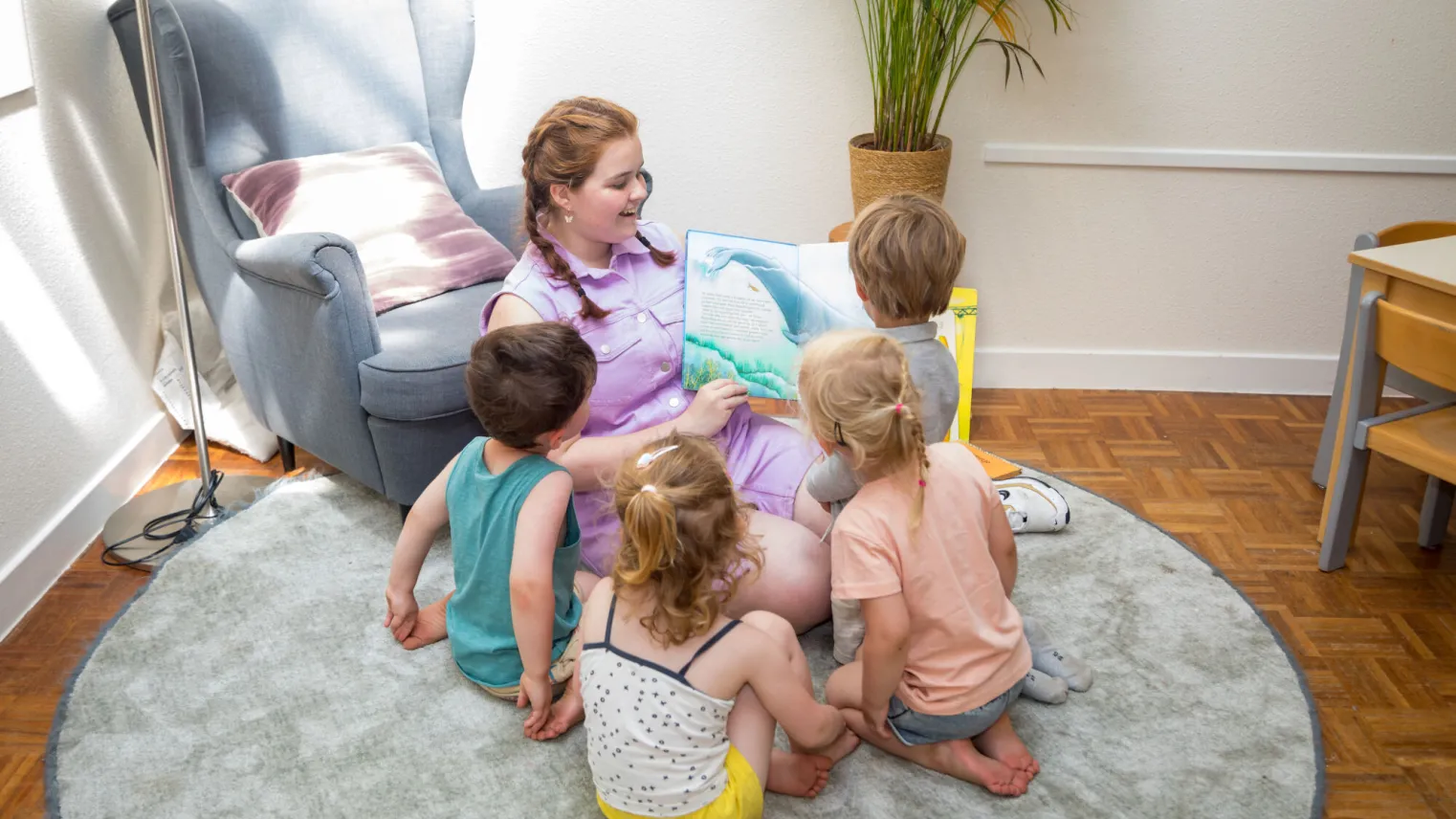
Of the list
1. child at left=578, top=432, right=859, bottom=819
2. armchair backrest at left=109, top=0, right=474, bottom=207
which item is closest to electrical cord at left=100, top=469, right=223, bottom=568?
armchair backrest at left=109, top=0, right=474, bottom=207

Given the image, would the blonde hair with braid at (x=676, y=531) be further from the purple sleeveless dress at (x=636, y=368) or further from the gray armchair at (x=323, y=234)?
the gray armchair at (x=323, y=234)

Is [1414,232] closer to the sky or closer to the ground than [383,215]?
closer to the ground

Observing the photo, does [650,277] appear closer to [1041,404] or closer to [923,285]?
[923,285]

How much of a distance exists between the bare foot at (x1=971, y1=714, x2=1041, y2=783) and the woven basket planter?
1.34 m

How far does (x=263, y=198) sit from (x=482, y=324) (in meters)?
0.75

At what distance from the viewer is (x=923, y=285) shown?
176 cm

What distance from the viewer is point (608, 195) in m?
1.98

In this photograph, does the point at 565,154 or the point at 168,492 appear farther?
the point at 168,492

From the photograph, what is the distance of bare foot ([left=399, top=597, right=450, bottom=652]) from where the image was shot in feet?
6.88

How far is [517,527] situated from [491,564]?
10 centimetres

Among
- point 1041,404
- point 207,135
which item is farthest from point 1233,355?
point 207,135

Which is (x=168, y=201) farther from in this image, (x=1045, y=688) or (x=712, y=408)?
(x=1045, y=688)

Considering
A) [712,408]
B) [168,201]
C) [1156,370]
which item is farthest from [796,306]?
[1156,370]

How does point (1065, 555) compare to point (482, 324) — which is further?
point (1065, 555)
